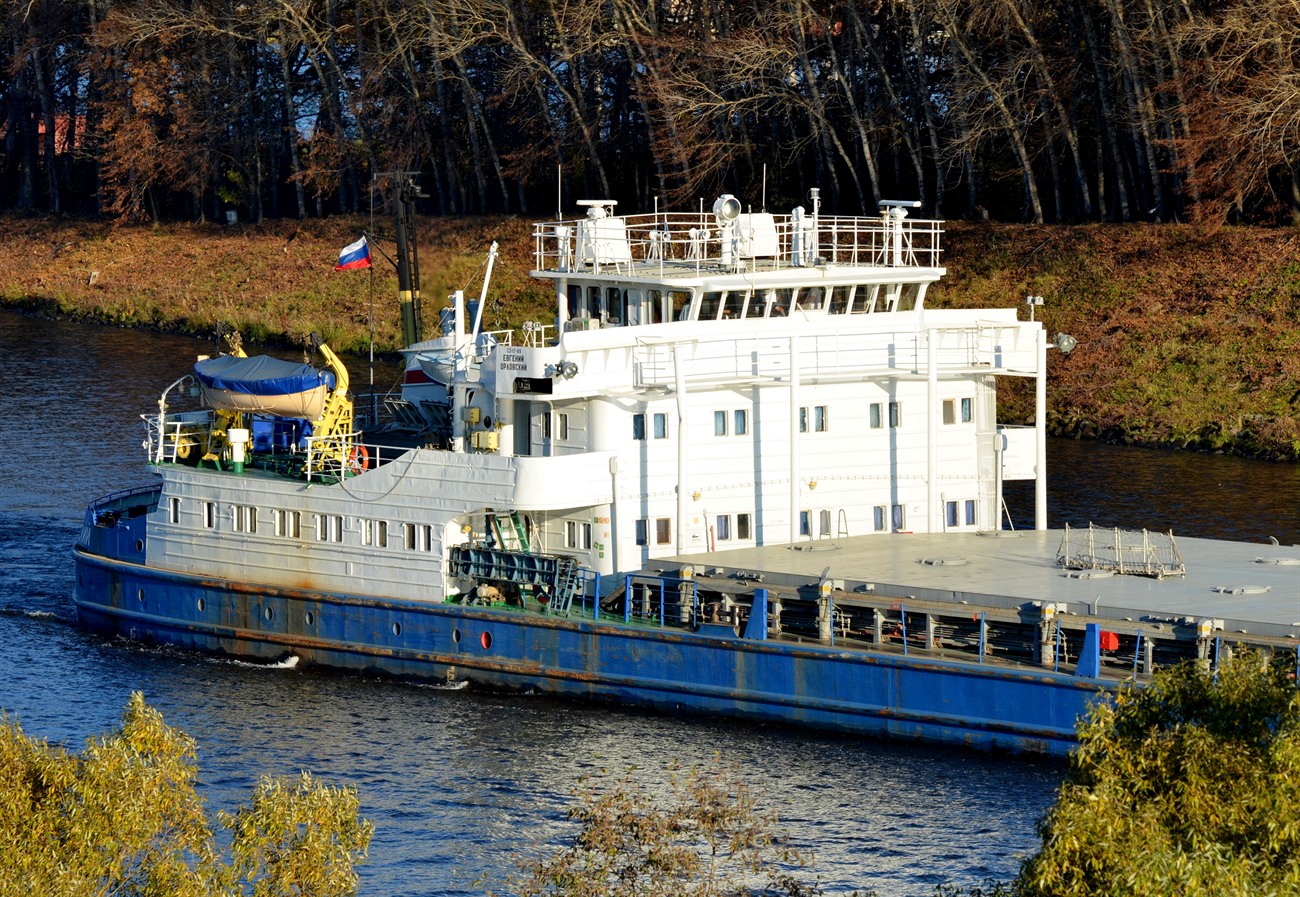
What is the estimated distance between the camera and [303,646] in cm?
3712

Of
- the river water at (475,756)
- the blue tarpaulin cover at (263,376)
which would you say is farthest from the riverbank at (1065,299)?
the blue tarpaulin cover at (263,376)

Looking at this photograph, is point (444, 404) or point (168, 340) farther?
point (168, 340)

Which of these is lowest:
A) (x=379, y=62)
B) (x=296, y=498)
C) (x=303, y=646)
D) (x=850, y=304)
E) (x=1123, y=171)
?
(x=303, y=646)

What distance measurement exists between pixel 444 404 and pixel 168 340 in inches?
1520

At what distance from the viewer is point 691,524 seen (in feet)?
117

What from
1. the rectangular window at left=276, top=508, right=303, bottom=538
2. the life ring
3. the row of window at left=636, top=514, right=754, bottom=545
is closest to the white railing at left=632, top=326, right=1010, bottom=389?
the row of window at left=636, top=514, right=754, bottom=545

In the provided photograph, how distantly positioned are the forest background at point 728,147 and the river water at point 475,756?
1539cm

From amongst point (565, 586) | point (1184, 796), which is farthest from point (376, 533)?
point (1184, 796)

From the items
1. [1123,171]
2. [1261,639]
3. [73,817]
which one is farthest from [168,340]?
[73,817]

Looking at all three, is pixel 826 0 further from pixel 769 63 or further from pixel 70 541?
pixel 70 541

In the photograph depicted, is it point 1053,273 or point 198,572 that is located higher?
point 1053,273

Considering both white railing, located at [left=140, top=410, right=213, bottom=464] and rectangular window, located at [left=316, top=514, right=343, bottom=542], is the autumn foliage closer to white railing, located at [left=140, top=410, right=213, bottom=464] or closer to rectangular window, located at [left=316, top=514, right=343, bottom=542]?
white railing, located at [left=140, top=410, right=213, bottom=464]

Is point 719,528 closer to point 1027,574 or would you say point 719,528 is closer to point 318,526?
point 1027,574

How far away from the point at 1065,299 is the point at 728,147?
50.2 feet
